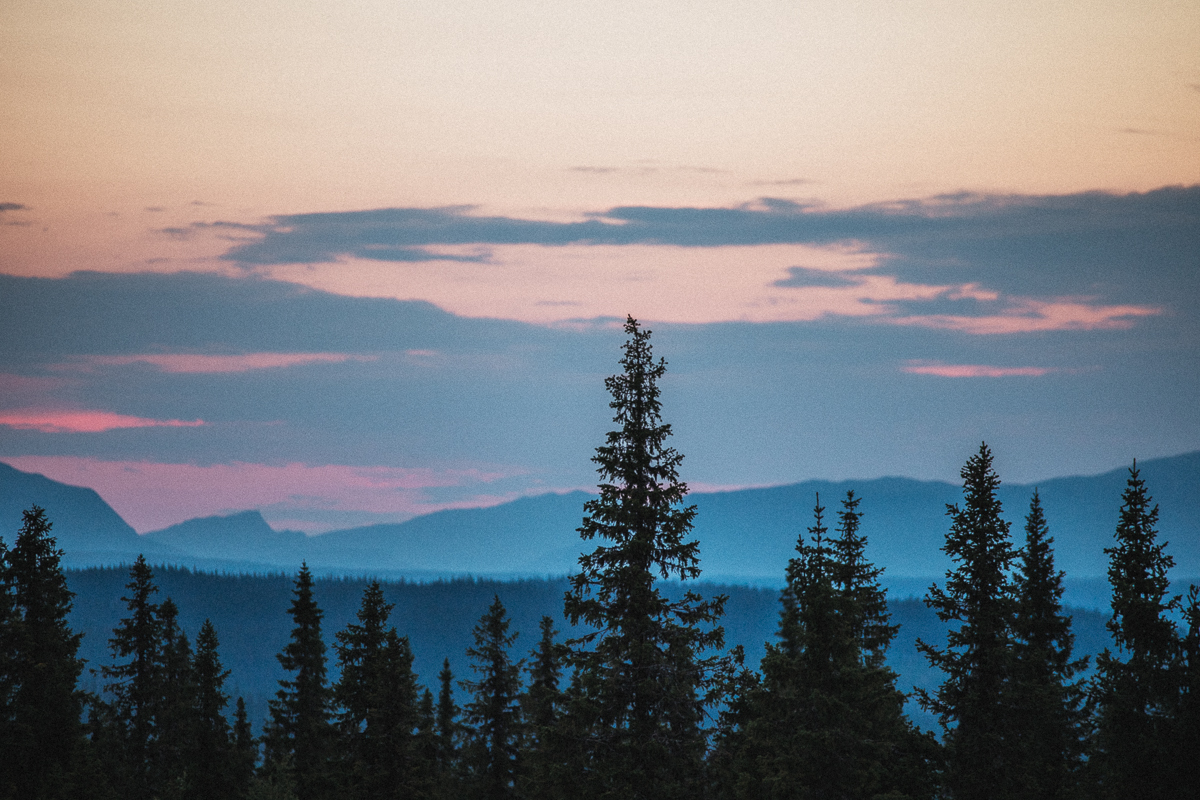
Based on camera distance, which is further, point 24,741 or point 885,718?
point 24,741

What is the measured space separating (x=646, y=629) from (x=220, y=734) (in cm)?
2808

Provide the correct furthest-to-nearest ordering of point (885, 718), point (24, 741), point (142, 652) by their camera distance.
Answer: point (142, 652), point (24, 741), point (885, 718)

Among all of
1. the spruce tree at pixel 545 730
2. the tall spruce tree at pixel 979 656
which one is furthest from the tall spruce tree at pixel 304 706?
the tall spruce tree at pixel 979 656

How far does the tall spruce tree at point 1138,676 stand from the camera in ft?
109

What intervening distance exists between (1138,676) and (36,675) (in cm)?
3755

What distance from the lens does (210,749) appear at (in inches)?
1937

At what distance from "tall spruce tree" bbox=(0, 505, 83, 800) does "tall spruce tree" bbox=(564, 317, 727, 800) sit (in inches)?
920

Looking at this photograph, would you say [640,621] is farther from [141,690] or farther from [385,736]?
[141,690]

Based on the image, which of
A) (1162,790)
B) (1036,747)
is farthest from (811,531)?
(1162,790)

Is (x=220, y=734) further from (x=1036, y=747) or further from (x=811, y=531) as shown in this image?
(x=1036, y=747)

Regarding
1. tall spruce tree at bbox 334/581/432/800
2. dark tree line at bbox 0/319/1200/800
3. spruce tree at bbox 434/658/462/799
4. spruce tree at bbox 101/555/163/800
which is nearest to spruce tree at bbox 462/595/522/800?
spruce tree at bbox 434/658/462/799

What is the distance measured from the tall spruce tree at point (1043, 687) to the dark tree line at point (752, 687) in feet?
0.39

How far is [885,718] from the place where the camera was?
3238cm

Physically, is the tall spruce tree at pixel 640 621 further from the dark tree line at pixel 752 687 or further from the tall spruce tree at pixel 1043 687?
the tall spruce tree at pixel 1043 687
